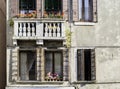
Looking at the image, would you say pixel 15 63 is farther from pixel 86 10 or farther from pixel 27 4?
pixel 86 10

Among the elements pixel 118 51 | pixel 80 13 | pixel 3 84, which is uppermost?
pixel 80 13

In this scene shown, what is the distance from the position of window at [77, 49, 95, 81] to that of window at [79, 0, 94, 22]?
1617 millimetres

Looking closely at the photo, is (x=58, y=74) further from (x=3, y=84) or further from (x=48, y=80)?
(x=3, y=84)

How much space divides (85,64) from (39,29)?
9.42 ft

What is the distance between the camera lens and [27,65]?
24.2 metres

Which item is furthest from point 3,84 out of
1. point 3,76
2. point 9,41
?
point 9,41

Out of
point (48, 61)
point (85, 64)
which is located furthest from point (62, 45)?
point (85, 64)

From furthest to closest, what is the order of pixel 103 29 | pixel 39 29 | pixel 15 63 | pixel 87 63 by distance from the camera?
pixel 103 29, pixel 87 63, pixel 15 63, pixel 39 29

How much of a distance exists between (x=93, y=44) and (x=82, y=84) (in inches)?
80.3

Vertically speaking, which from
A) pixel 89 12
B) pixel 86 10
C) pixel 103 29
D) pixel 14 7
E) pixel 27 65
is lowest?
pixel 27 65

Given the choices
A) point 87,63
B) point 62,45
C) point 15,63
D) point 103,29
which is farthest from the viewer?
point 103,29

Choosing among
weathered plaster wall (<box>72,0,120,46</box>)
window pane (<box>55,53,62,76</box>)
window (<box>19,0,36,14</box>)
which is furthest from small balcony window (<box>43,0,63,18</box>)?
window pane (<box>55,53,62,76</box>)

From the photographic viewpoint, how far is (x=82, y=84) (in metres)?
24.0

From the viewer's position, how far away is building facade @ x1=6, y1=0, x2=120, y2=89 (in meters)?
23.8
